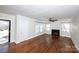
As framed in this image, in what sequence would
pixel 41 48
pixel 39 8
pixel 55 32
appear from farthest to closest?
pixel 55 32 < pixel 41 48 < pixel 39 8

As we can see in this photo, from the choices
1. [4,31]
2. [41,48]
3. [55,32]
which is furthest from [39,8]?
[55,32]

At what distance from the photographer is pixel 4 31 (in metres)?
4.96

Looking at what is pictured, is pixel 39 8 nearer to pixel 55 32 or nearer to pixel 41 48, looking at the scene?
pixel 41 48

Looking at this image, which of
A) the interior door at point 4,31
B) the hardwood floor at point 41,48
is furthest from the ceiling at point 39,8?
the hardwood floor at point 41,48

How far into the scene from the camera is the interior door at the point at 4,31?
15.6 feet

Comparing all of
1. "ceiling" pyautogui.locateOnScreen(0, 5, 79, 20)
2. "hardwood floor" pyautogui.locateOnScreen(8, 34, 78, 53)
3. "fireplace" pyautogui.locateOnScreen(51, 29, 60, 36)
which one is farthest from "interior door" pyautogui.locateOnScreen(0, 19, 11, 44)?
"fireplace" pyautogui.locateOnScreen(51, 29, 60, 36)

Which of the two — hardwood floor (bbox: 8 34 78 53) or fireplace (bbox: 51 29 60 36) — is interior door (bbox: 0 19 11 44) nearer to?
hardwood floor (bbox: 8 34 78 53)

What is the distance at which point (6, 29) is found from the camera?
5047mm
